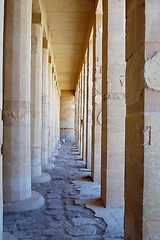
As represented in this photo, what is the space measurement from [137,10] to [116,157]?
9.53ft

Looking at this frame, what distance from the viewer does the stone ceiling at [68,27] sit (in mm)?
8539

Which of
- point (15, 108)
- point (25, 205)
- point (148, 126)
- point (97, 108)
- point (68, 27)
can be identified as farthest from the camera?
point (68, 27)

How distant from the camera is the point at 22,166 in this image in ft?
15.7

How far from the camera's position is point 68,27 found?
1018 cm

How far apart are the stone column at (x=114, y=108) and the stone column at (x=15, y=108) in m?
1.50

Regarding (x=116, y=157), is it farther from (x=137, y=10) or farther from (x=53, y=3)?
(x=53, y=3)

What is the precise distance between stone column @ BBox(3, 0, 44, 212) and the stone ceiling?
4196mm

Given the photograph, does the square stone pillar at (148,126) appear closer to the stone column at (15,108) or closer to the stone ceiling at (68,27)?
the stone column at (15,108)

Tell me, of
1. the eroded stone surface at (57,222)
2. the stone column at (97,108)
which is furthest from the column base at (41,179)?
the stone column at (97,108)

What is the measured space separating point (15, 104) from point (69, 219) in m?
2.40

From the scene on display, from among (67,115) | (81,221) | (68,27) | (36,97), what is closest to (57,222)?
(81,221)

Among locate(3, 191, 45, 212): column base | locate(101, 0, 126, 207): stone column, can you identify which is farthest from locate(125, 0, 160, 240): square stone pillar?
locate(3, 191, 45, 212): column base

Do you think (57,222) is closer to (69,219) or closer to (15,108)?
(69,219)

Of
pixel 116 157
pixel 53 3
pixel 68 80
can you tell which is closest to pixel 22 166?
pixel 116 157
